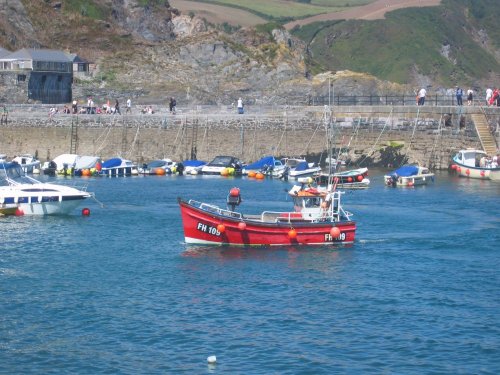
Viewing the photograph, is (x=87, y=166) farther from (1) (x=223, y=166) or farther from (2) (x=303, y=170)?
(2) (x=303, y=170)

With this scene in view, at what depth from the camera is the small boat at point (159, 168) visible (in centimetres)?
7819

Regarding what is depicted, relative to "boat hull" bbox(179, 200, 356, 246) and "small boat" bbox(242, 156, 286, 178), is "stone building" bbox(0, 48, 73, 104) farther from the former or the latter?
"boat hull" bbox(179, 200, 356, 246)

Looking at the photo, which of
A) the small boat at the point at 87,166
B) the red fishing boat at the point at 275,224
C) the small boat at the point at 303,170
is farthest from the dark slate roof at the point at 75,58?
the red fishing boat at the point at 275,224

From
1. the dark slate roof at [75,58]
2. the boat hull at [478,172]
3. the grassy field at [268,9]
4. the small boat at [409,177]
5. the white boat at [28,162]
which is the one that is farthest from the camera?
the grassy field at [268,9]

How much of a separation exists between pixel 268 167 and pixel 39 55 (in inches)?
1282

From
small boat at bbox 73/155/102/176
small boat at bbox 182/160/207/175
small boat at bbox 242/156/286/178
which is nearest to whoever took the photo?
small boat at bbox 242/156/286/178

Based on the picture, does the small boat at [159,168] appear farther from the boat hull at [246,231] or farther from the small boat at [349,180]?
the boat hull at [246,231]

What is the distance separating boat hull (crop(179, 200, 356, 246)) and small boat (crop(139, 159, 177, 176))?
3124 cm

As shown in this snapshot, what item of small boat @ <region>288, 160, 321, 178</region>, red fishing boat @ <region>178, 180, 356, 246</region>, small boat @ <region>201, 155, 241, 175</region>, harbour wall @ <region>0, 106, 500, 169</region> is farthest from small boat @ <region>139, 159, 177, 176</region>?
red fishing boat @ <region>178, 180, 356, 246</region>

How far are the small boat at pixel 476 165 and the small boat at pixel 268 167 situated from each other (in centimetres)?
1172

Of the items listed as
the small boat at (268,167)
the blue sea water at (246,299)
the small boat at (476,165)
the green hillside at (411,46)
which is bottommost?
the blue sea water at (246,299)

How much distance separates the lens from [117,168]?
7744 centimetres

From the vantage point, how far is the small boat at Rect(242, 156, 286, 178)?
76.6m

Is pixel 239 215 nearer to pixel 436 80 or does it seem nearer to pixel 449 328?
pixel 449 328
